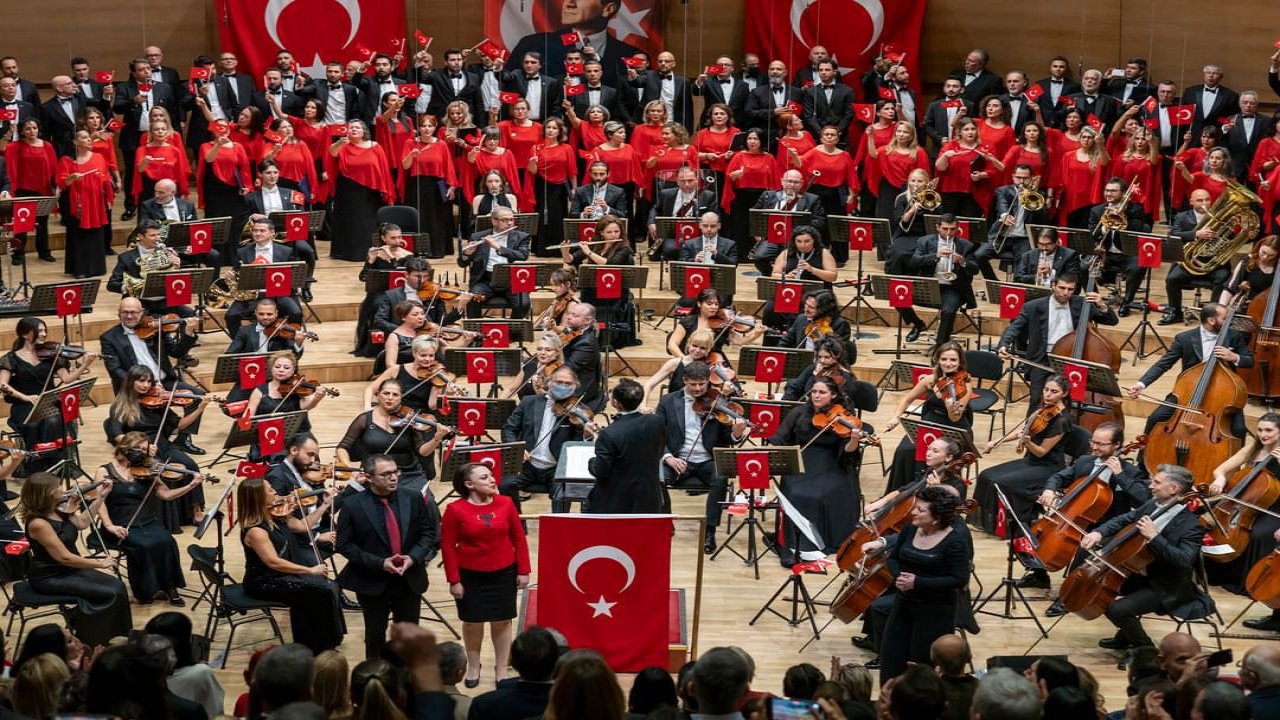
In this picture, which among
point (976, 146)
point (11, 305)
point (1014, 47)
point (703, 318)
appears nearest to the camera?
point (703, 318)

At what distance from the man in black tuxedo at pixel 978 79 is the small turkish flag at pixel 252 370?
848 centimetres

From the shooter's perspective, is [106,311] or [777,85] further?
[777,85]

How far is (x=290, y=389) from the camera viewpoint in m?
10.9

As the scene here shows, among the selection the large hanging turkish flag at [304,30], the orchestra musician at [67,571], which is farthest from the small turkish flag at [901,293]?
the large hanging turkish flag at [304,30]

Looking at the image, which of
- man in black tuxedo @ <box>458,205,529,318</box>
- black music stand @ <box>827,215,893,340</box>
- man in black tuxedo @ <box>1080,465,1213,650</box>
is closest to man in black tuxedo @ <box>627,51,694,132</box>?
man in black tuxedo @ <box>458,205,529,318</box>

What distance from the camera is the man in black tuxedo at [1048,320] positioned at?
12039 mm

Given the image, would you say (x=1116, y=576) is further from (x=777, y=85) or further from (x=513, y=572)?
(x=777, y=85)

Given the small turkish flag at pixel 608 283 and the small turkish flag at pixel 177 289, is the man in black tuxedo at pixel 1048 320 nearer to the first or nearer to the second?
the small turkish flag at pixel 608 283

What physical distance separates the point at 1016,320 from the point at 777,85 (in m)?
5.26

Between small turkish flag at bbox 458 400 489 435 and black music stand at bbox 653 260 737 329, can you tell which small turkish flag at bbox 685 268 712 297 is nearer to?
black music stand at bbox 653 260 737 329

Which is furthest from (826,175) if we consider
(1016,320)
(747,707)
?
(747,707)

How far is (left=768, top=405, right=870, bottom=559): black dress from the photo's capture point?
10234mm

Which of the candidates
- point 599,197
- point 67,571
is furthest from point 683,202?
point 67,571

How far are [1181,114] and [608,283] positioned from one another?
6196 millimetres
